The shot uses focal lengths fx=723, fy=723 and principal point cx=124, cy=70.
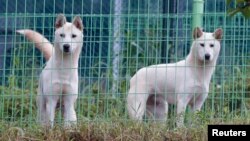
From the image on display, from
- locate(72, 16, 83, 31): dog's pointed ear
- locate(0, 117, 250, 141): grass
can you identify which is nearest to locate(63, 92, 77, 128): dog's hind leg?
locate(0, 117, 250, 141): grass

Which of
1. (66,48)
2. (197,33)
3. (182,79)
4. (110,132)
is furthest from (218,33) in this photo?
(110,132)

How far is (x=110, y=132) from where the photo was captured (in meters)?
5.70

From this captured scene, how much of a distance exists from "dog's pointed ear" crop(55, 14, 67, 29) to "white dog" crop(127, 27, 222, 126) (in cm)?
100

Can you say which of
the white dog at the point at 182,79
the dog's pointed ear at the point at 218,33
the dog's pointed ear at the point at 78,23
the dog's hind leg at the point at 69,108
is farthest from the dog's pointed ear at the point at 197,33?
the dog's hind leg at the point at 69,108

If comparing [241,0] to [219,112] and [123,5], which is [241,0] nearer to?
[219,112]

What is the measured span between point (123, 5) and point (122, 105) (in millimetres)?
2691

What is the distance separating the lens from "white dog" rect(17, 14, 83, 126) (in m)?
6.61

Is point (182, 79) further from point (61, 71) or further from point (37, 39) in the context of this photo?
point (37, 39)

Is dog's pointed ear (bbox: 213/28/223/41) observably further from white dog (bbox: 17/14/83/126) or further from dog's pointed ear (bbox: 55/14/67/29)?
dog's pointed ear (bbox: 55/14/67/29)

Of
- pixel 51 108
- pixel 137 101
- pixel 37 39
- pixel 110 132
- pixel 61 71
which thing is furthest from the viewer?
pixel 137 101

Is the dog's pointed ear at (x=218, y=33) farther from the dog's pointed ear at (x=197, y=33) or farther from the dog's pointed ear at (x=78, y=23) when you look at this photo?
the dog's pointed ear at (x=78, y=23)

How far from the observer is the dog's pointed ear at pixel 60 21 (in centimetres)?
667

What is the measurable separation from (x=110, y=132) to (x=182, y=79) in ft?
5.95

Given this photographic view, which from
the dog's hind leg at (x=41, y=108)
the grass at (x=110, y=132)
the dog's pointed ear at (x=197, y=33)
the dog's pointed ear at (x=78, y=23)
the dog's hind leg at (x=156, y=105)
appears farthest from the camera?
the dog's hind leg at (x=156, y=105)
